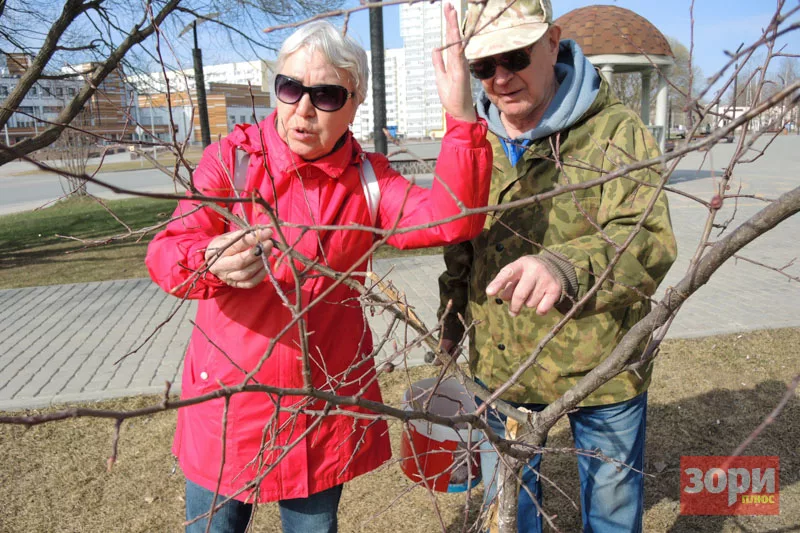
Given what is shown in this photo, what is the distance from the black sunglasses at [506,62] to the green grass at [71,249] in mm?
4543

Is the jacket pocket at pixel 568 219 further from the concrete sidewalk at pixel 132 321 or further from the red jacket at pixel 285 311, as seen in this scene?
the concrete sidewalk at pixel 132 321

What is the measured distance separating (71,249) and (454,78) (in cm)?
767

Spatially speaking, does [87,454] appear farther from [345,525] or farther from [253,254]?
[253,254]

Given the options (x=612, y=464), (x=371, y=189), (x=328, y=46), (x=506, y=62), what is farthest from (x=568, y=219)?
(x=328, y=46)

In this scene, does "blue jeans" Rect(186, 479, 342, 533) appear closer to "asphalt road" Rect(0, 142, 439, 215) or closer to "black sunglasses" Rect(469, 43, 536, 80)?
"black sunglasses" Rect(469, 43, 536, 80)

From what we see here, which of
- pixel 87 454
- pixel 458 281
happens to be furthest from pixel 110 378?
pixel 458 281

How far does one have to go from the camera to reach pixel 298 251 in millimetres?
1705

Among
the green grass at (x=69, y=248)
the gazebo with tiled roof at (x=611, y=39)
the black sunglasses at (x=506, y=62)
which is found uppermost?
the gazebo with tiled roof at (x=611, y=39)

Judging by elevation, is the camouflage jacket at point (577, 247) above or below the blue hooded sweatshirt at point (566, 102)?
below

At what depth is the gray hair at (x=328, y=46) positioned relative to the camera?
1742mm

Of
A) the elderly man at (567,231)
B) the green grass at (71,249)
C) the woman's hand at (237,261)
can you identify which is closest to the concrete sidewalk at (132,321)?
the green grass at (71,249)

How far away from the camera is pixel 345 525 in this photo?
10.4ft

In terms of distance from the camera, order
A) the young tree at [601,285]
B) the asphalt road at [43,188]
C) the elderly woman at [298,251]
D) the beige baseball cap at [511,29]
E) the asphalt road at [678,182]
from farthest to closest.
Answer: the asphalt road at [43,188] < the asphalt road at [678,182] < the beige baseball cap at [511,29] < the elderly woman at [298,251] < the young tree at [601,285]

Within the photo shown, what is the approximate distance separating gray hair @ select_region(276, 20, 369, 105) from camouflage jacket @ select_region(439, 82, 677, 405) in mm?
581
